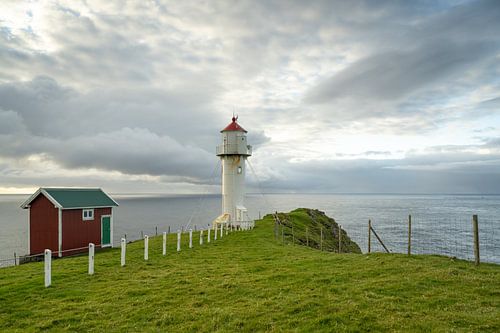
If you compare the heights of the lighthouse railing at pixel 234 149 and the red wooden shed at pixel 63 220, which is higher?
the lighthouse railing at pixel 234 149

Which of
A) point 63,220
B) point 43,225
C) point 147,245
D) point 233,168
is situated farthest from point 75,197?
point 233,168

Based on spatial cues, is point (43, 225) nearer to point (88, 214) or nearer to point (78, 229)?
point (78, 229)

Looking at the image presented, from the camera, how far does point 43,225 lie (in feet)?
86.5

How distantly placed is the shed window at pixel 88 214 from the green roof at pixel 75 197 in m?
0.39

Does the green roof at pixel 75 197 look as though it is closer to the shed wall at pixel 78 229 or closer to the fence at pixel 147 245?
the shed wall at pixel 78 229

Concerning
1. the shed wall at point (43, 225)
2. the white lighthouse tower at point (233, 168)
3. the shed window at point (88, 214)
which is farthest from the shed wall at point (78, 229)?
the white lighthouse tower at point (233, 168)

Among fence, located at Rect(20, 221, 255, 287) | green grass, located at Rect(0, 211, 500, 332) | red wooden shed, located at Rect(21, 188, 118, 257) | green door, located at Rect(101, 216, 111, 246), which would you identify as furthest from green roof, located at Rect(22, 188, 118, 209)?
green grass, located at Rect(0, 211, 500, 332)

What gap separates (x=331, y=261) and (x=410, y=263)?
3.16 m

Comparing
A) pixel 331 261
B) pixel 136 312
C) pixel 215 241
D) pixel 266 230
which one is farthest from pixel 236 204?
pixel 136 312

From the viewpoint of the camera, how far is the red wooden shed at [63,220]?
2569 cm

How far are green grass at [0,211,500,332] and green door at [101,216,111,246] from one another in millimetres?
13420

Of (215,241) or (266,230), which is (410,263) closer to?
(215,241)

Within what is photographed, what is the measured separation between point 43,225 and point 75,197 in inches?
116

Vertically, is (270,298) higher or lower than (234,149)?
lower
